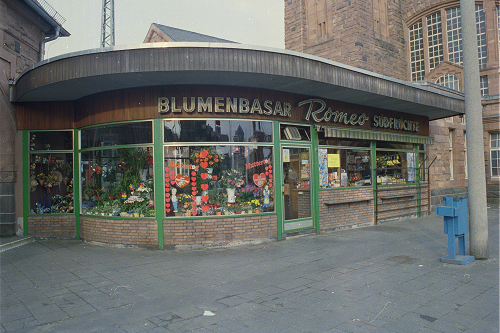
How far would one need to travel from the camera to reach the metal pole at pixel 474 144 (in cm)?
663

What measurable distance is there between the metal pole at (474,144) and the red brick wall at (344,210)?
4.01 m

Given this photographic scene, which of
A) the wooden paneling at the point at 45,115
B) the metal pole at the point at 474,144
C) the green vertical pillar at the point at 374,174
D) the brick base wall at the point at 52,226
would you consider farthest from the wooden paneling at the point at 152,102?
the metal pole at the point at 474,144

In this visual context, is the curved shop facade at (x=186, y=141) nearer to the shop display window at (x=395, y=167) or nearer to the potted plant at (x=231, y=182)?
the potted plant at (x=231, y=182)

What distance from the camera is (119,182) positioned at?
893 cm

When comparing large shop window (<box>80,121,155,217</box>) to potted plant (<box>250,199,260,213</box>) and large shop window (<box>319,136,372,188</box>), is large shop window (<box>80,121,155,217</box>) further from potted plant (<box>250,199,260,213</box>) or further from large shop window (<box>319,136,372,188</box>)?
large shop window (<box>319,136,372,188</box>)

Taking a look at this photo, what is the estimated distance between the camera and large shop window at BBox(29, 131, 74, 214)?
999cm

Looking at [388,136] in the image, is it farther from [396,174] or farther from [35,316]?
[35,316]

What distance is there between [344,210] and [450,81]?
14606mm

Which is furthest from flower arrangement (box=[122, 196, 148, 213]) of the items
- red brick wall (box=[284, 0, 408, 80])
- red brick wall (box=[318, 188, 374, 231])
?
red brick wall (box=[284, 0, 408, 80])

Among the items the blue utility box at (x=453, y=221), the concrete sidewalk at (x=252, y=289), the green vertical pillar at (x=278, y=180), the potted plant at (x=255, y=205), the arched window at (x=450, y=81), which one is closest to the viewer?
the concrete sidewalk at (x=252, y=289)

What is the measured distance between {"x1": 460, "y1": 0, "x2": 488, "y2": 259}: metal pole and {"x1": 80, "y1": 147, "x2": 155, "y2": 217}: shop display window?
21.6 feet

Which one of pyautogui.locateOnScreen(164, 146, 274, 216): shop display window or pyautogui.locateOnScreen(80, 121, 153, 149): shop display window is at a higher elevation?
pyautogui.locateOnScreen(80, 121, 153, 149): shop display window

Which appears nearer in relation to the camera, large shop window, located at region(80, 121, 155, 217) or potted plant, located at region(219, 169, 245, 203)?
large shop window, located at region(80, 121, 155, 217)

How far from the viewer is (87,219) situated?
9.36 m
